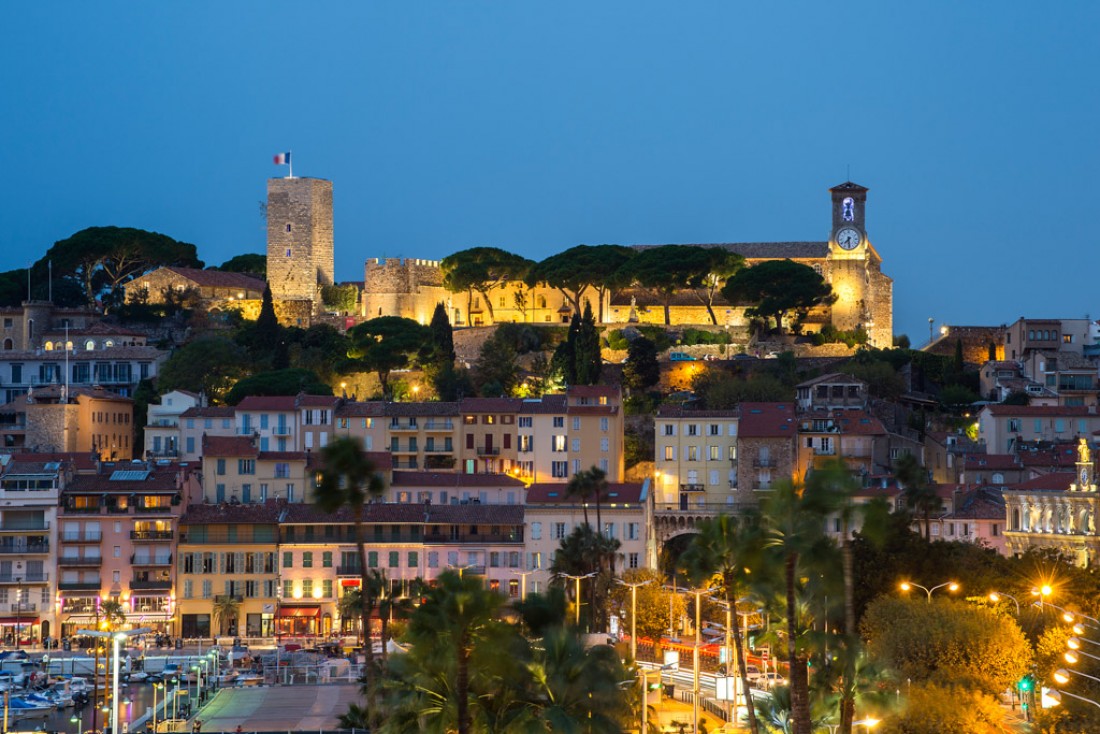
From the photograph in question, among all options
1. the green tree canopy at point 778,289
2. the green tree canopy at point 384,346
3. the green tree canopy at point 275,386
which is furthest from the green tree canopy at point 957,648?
the green tree canopy at point 778,289

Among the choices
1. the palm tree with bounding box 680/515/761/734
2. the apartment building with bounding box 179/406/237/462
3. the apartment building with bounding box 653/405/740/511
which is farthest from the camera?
the apartment building with bounding box 179/406/237/462

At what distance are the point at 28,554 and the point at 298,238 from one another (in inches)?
1932

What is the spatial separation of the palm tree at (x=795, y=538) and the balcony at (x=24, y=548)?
158ft

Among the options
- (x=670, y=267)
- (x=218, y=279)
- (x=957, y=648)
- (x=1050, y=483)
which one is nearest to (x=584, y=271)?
(x=670, y=267)

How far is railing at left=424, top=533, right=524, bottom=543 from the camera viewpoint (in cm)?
8588

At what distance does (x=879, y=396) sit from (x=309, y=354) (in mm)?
29608

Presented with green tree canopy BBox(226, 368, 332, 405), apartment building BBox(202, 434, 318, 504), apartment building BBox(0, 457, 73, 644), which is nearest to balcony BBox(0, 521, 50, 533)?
apartment building BBox(0, 457, 73, 644)

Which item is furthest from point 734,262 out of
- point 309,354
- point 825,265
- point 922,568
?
point 922,568

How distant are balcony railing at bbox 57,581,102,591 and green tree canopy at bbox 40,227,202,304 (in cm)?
4597

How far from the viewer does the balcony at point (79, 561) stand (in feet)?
282

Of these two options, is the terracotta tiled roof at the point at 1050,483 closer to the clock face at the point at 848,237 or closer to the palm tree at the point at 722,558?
the palm tree at the point at 722,558

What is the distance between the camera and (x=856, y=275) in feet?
408

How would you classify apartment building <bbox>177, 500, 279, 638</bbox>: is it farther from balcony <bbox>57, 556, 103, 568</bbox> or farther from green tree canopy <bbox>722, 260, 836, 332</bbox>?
green tree canopy <bbox>722, 260, 836, 332</bbox>

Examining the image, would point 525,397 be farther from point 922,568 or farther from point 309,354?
point 922,568
